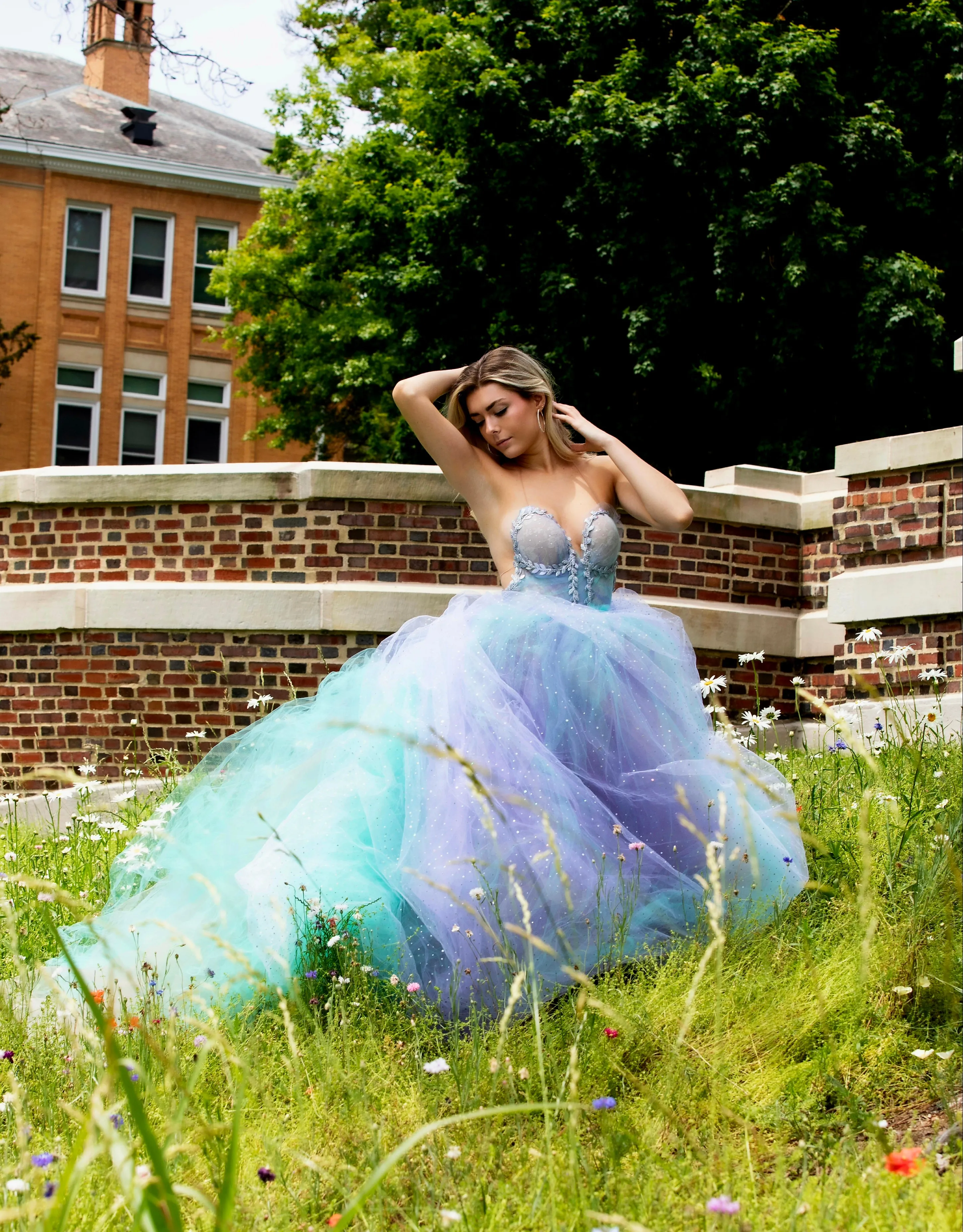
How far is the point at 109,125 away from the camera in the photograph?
31.1 metres

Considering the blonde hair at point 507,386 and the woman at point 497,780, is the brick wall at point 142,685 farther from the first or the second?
the blonde hair at point 507,386

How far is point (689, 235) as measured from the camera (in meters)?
15.8

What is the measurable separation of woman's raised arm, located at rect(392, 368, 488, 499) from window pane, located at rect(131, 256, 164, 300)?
27142mm

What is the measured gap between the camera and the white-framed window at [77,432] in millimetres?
30219

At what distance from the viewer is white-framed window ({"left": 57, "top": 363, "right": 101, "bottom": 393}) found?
99.2 feet

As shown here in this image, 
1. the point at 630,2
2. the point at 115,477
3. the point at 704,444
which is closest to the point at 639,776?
the point at 115,477

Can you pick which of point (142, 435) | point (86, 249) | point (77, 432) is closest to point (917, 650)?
point (142, 435)

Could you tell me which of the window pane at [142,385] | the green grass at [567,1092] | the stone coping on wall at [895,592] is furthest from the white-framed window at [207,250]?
the green grass at [567,1092]

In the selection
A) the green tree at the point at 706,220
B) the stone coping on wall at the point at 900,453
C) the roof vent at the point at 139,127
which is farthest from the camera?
the roof vent at the point at 139,127

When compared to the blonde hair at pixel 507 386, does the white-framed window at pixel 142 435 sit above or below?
above

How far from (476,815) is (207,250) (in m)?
29.0

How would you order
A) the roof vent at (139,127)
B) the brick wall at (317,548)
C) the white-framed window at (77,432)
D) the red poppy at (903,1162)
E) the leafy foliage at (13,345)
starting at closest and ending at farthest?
1. the red poppy at (903,1162)
2. the brick wall at (317,548)
3. the leafy foliage at (13,345)
4. the white-framed window at (77,432)
5. the roof vent at (139,127)

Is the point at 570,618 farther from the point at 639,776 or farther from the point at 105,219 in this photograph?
the point at 105,219

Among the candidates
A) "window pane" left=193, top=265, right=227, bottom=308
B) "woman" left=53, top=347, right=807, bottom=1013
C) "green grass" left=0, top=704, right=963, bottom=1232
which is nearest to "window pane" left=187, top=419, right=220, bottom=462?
"window pane" left=193, top=265, right=227, bottom=308
